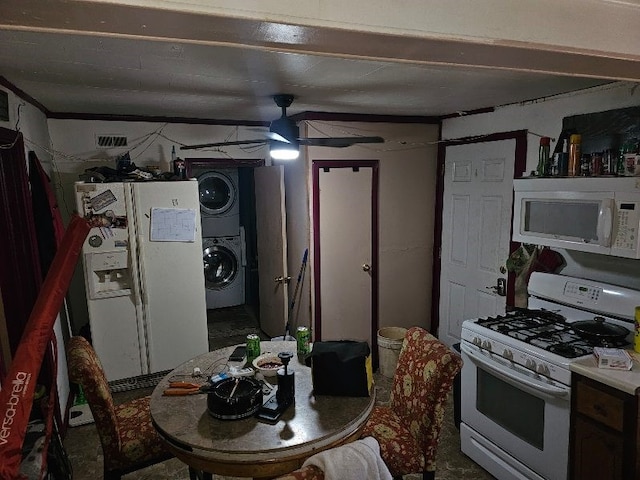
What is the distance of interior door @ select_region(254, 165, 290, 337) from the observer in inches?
155

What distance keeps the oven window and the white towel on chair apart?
4.36 feet

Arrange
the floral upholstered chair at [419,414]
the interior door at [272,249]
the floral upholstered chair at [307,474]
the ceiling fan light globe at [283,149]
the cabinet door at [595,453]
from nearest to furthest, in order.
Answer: the floral upholstered chair at [307,474] < the cabinet door at [595,453] < the floral upholstered chair at [419,414] < the ceiling fan light globe at [283,149] < the interior door at [272,249]

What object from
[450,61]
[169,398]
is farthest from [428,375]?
[450,61]

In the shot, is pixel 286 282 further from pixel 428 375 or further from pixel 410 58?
pixel 410 58

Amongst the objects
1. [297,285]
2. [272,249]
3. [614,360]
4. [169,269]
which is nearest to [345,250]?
[297,285]

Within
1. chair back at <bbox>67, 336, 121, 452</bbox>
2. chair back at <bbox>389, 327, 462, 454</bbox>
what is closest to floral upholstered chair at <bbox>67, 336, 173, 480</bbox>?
chair back at <bbox>67, 336, 121, 452</bbox>

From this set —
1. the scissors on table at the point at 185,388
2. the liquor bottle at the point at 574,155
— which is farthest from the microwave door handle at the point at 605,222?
the scissors on table at the point at 185,388

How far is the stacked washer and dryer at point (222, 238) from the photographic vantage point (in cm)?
539

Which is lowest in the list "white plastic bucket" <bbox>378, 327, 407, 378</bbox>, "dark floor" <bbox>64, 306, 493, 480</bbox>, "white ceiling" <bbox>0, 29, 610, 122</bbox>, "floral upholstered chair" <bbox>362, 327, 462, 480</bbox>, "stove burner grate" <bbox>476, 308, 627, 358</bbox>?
"dark floor" <bbox>64, 306, 493, 480</bbox>

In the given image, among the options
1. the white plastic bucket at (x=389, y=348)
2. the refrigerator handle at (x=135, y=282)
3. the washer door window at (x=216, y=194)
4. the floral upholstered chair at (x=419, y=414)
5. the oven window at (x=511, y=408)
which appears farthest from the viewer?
the washer door window at (x=216, y=194)

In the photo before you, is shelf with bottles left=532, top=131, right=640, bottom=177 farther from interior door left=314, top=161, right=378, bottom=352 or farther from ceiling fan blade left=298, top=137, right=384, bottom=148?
interior door left=314, top=161, right=378, bottom=352

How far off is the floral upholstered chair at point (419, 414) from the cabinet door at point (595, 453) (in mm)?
641

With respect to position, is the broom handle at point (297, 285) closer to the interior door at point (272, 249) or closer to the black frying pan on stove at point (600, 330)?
the interior door at point (272, 249)

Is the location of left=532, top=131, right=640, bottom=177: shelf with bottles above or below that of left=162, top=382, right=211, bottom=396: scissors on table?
above
